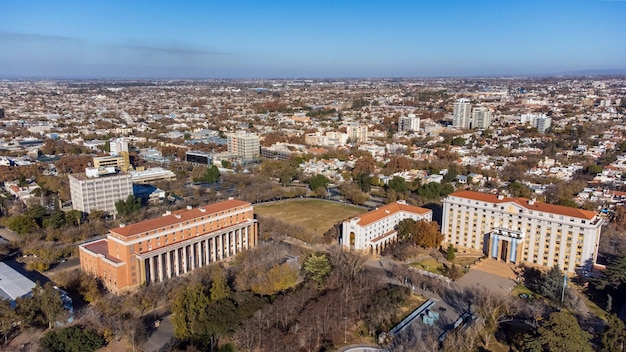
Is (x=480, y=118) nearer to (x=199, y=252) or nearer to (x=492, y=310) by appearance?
(x=492, y=310)

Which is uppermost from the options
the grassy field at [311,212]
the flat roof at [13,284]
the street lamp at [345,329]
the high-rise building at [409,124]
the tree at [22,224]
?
the high-rise building at [409,124]

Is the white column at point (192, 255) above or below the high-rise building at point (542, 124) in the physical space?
below

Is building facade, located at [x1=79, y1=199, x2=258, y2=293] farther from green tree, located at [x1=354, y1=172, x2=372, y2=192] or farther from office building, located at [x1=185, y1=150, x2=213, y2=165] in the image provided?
office building, located at [x1=185, y1=150, x2=213, y2=165]

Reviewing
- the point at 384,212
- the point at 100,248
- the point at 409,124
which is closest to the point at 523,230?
the point at 384,212

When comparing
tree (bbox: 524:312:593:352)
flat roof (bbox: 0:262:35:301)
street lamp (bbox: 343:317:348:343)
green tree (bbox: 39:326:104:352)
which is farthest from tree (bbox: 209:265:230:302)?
tree (bbox: 524:312:593:352)

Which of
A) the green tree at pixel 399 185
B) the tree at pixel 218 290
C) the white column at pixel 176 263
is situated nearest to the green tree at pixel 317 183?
the green tree at pixel 399 185

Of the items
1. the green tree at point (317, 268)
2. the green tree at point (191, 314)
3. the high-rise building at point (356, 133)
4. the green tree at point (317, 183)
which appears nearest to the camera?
the green tree at point (191, 314)

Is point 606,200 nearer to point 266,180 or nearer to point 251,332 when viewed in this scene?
point 266,180

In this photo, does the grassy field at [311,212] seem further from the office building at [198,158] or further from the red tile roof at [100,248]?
the office building at [198,158]
